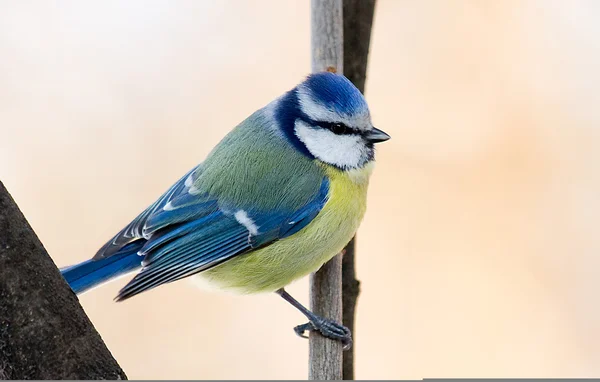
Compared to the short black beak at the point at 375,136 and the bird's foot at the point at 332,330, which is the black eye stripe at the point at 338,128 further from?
the bird's foot at the point at 332,330

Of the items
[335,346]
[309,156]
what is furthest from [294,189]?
[335,346]

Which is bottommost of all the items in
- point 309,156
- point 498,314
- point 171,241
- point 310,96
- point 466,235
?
point 498,314

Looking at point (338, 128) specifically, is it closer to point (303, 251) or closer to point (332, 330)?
point (303, 251)

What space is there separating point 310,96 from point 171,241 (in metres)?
0.38

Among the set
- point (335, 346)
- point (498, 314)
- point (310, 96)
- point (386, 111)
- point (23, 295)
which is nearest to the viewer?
point (23, 295)

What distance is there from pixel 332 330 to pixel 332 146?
36 cm

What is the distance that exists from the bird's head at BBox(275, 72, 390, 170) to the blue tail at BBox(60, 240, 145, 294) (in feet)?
1.25

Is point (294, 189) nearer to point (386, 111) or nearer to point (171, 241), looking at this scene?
point (171, 241)

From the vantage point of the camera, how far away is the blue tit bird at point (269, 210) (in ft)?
4.37

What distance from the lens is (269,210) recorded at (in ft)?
4.47

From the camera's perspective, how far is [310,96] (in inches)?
53.5

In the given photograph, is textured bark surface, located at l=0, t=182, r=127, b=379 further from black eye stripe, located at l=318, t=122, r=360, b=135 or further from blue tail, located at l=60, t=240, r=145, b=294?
black eye stripe, located at l=318, t=122, r=360, b=135

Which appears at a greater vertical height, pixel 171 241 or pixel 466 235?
pixel 171 241

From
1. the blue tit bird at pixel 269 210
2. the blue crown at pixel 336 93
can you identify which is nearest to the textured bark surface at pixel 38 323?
the blue tit bird at pixel 269 210
